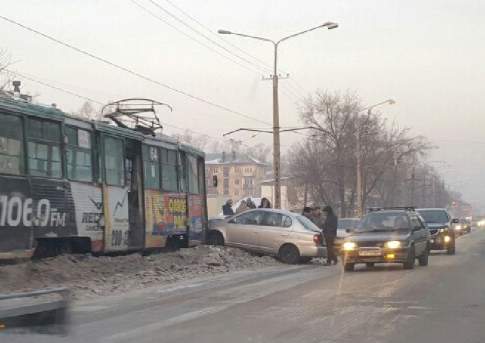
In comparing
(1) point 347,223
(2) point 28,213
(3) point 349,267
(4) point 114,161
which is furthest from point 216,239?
(1) point 347,223

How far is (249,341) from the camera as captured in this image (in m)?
8.01

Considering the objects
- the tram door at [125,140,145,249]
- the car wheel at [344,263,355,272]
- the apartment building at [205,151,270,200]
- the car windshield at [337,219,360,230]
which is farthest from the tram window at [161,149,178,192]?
the apartment building at [205,151,270,200]

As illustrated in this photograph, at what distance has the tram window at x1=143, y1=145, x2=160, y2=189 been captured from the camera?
1889cm

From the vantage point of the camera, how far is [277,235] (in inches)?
859

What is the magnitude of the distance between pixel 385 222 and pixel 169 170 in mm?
6088

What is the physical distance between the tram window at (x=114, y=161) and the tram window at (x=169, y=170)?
239 cm

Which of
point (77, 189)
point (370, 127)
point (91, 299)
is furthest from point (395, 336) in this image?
point (370, 127)

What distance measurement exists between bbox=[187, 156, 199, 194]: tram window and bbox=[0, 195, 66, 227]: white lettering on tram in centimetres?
768

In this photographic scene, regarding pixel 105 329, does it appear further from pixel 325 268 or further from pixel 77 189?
pixel 325 268

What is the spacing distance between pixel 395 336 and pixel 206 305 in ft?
12.9

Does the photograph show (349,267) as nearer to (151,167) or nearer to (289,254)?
(289,254)

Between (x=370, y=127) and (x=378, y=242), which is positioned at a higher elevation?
(x=370, y=127)

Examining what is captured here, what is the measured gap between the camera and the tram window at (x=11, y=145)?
13086mm

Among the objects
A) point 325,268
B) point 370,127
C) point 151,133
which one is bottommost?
point 325,268
